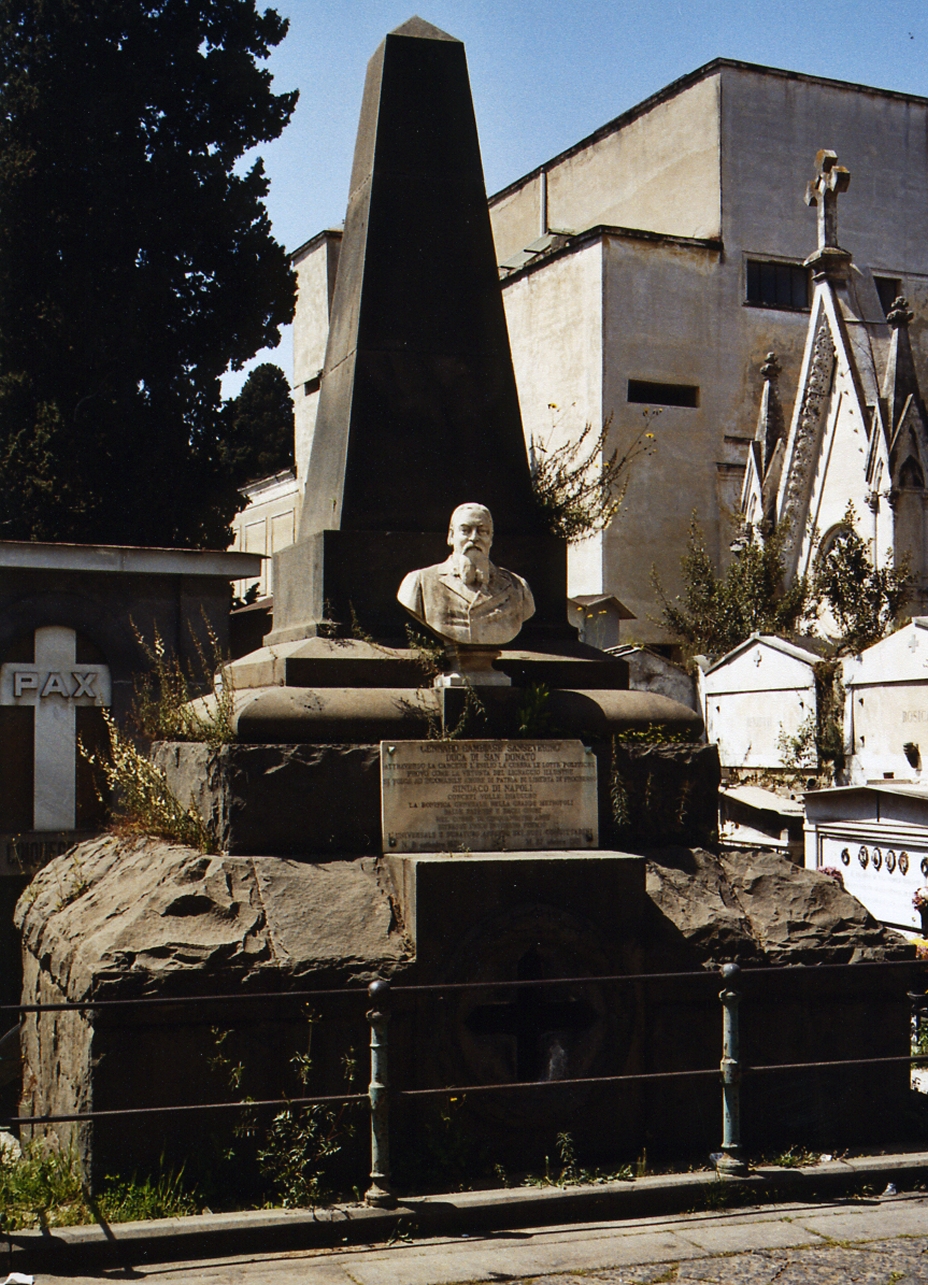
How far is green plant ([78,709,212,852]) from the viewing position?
671 cm

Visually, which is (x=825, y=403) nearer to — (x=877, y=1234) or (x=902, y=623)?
(x=902, y=623)

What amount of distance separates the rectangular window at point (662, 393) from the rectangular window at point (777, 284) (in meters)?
2.42

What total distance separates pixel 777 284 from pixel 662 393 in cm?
370

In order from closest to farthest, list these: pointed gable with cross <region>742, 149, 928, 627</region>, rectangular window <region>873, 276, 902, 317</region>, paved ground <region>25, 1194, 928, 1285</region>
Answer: paved ground <region>25, 1194, 928, 1285</region>, pointed gable with cross <region>742, 149, 928, 627</region>, rectangular window <region>873, 276, 902, 317</region>

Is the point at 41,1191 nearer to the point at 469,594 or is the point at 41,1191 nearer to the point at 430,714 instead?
the point at 430,714

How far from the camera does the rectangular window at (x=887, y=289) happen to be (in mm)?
30422

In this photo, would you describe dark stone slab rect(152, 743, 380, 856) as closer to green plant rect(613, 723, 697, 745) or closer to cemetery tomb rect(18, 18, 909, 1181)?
cemetery tomb rect(18, 18, 909, 1181)

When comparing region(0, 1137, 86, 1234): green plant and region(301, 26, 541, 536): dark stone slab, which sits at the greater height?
region(301, 26, 541, 536): dark stone slab

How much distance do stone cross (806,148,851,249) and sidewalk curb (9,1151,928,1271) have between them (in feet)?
75.6

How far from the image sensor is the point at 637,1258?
4953 millimetres

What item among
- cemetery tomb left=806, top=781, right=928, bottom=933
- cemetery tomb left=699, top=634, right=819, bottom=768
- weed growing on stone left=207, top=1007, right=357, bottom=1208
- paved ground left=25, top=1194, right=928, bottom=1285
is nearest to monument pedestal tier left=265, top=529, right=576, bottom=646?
weed growing on stone left=207, top=1007, right=357, bottom=1208

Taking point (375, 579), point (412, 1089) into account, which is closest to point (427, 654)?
point (375, 579)

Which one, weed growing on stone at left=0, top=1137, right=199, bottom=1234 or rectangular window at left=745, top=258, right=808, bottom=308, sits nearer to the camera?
weed growing on stone at left=0, top=1137, right=199, bottom=1234

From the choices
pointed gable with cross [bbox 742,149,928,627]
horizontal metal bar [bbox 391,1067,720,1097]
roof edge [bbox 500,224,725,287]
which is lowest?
horizontal metal bar [bbox 391,1067,720,1097]
